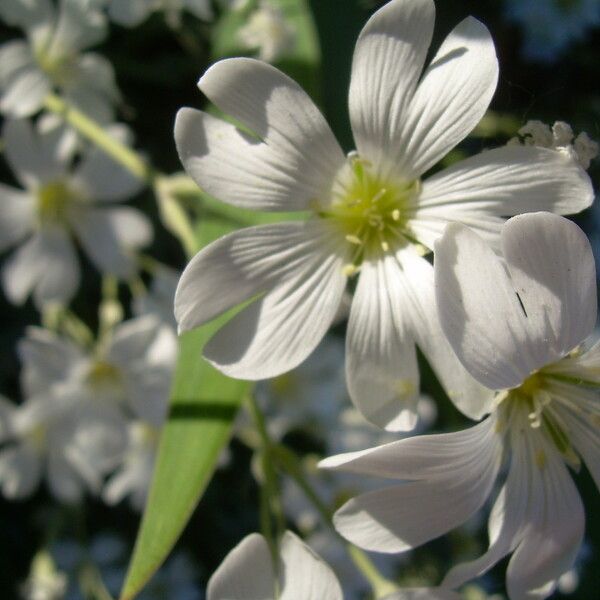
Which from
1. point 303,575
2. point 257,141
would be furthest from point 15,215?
point 303,575

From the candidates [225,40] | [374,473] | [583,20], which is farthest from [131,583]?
[583,20]

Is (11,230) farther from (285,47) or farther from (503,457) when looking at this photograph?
(503,457)

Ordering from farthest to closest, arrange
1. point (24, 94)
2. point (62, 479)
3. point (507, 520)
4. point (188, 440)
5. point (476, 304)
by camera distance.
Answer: point (62, 479) < point (24, 94) < point (188, 440) < point (507, 520) < point (476, 304)

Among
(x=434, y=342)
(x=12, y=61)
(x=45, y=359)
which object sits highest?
(x=12, y=61)

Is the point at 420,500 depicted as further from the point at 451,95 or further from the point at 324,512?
the point at 451,95

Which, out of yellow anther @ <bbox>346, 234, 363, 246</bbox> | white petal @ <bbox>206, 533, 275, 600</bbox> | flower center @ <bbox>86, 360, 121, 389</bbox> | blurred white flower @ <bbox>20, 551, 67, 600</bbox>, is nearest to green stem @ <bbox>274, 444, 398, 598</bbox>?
white petal @ <bbox>206, 533, 275, 600</bbox>

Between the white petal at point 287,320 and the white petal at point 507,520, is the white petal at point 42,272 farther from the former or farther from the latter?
the white petal at point 507,520
